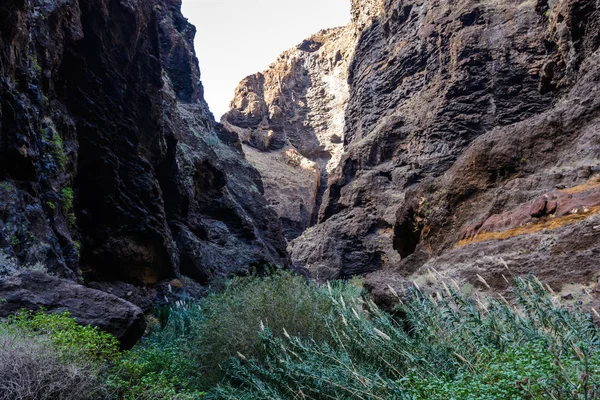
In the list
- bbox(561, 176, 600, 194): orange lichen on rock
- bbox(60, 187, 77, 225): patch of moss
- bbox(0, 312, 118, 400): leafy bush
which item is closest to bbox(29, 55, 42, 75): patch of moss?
bbox(60, 187, 77, 225): patch of moss

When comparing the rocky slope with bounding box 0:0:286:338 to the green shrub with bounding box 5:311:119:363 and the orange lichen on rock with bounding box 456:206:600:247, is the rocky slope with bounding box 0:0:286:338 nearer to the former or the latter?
the green shrub with bounding box 5:311:119:363

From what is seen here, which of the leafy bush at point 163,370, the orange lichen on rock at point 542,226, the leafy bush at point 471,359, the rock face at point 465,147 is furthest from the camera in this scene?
the rock face at point 465,147

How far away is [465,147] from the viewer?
24750 mm

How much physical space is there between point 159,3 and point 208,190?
52.0 ft

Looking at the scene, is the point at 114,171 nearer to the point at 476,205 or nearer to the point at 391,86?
the point at 476,205

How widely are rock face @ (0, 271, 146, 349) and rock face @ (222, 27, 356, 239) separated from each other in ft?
137

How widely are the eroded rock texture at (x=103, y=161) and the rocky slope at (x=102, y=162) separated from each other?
0.11 ft

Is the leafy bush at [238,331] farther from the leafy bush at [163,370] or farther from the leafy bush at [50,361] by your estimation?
the leafy bush at [50,361]

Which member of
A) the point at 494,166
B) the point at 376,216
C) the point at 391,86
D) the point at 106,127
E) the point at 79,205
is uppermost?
the point at 391,86

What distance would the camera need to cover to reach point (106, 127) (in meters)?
13.4

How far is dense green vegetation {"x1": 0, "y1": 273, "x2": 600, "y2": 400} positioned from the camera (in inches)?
106

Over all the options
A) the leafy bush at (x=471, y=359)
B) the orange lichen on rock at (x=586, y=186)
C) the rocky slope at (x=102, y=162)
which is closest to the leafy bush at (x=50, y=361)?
the leafy bush at (x=471, y=359)

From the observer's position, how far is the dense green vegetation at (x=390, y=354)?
2689 mm

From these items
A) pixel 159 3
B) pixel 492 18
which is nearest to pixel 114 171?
→ pixel 159 3
